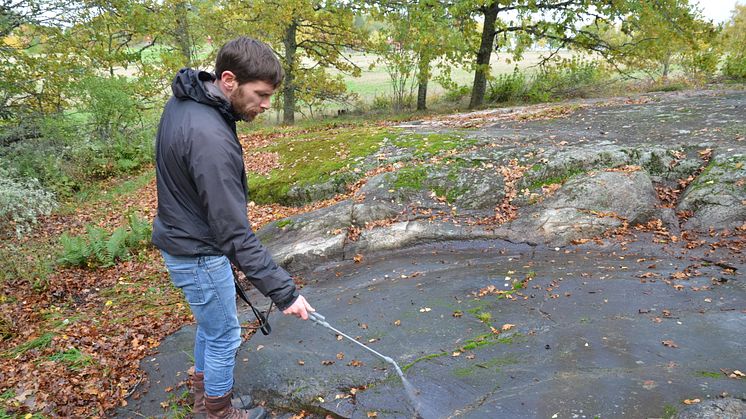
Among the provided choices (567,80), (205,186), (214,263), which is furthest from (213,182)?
(567,80)

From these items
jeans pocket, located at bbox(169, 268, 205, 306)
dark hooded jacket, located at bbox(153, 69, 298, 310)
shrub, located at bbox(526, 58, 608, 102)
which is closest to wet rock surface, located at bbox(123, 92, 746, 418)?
jeans pocket, located at bbox(169, 268, 205, 306)

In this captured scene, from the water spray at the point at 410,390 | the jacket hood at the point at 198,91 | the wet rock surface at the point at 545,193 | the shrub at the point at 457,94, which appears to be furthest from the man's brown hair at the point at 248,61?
the shrub at the point at 457,94

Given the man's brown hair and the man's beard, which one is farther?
the man's beard

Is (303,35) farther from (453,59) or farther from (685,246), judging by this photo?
(685,246)

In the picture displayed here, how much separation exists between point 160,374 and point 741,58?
57.7ft

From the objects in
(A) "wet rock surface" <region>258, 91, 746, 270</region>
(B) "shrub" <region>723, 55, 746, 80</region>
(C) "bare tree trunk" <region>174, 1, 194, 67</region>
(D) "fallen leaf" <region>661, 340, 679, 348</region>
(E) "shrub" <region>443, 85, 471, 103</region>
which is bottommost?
(D) "fallen leaf" <region>661, 340, 679, 348</region>

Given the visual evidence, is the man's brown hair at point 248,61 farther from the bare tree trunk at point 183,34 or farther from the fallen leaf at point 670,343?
the bare tree trunk at point 183,34

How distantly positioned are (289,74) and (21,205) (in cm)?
1038

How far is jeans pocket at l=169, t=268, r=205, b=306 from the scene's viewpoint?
2.66 m

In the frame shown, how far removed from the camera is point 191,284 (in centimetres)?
Result: 269

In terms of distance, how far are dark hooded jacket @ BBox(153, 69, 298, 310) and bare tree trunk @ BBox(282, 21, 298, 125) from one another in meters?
14.9

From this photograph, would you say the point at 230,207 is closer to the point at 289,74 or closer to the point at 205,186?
the point at 205,186

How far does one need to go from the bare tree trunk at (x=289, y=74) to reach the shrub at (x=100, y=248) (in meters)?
10.7

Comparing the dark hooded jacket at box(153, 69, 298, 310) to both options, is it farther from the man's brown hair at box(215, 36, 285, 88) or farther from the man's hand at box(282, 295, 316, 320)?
the man's brown hair at box(215, 36, 285, 88)
